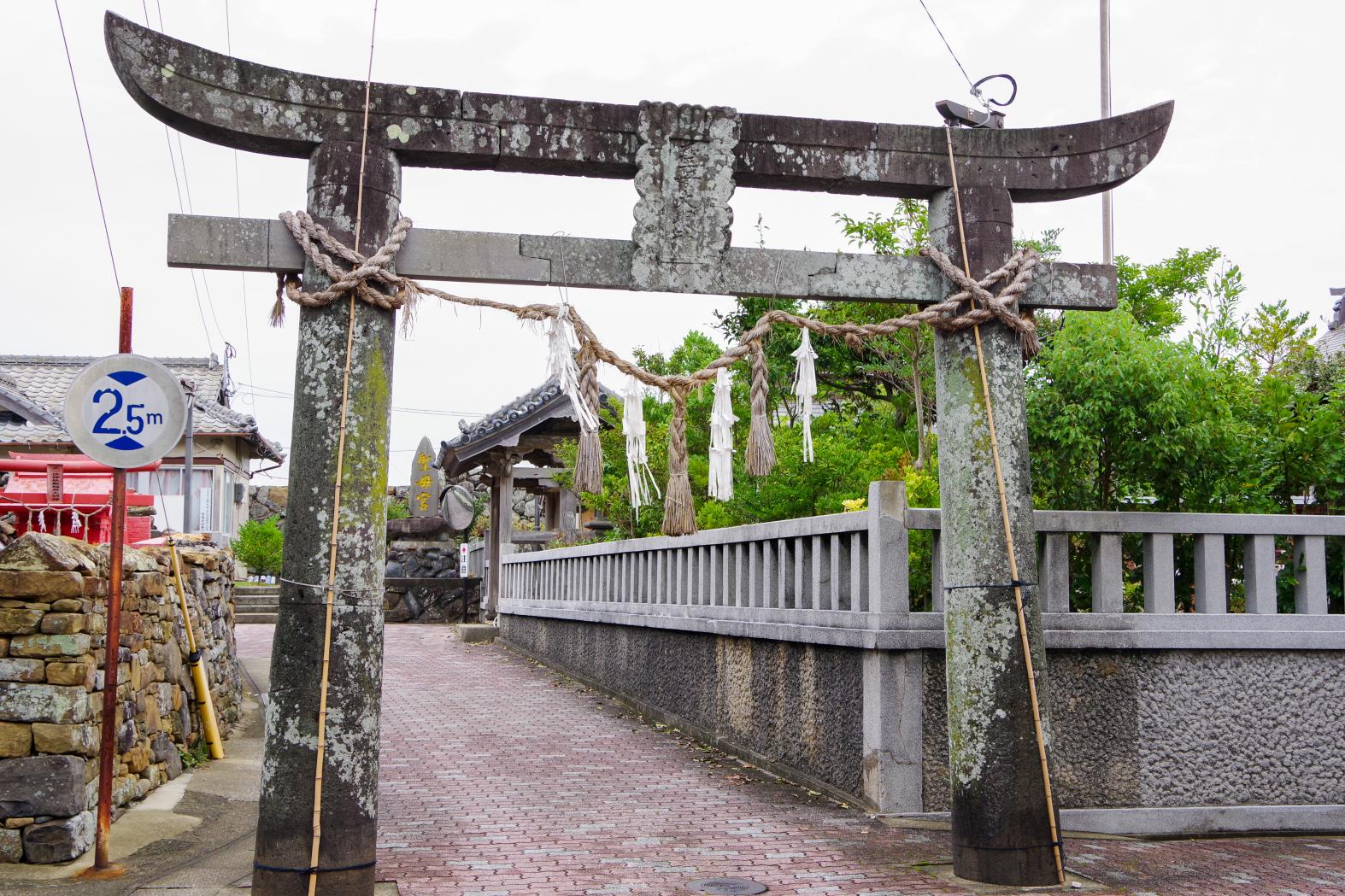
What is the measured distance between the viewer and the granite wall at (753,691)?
9133 mm

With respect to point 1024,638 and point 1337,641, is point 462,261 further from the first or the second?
point 1337,641

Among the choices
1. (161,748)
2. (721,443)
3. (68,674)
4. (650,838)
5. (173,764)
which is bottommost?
(650,838)

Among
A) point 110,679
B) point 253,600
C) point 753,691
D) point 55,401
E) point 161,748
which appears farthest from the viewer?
point 55,401

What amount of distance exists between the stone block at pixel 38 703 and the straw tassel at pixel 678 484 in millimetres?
3634

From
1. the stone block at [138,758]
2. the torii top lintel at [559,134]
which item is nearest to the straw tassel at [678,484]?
the torii top lintel at [559,134]

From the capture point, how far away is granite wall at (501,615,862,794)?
9.13m

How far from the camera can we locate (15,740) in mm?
6805

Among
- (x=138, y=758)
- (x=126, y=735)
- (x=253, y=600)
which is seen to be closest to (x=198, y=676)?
(x=138, y=758)

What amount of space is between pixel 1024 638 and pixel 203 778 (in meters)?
6.83

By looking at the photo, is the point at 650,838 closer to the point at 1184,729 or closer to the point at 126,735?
the point at 126,735

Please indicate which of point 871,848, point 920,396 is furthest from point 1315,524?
point 920,396

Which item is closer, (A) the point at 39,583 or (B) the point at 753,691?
(A) the point at 39,583

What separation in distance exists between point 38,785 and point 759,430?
4610 mm

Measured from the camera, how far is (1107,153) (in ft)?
23.9
